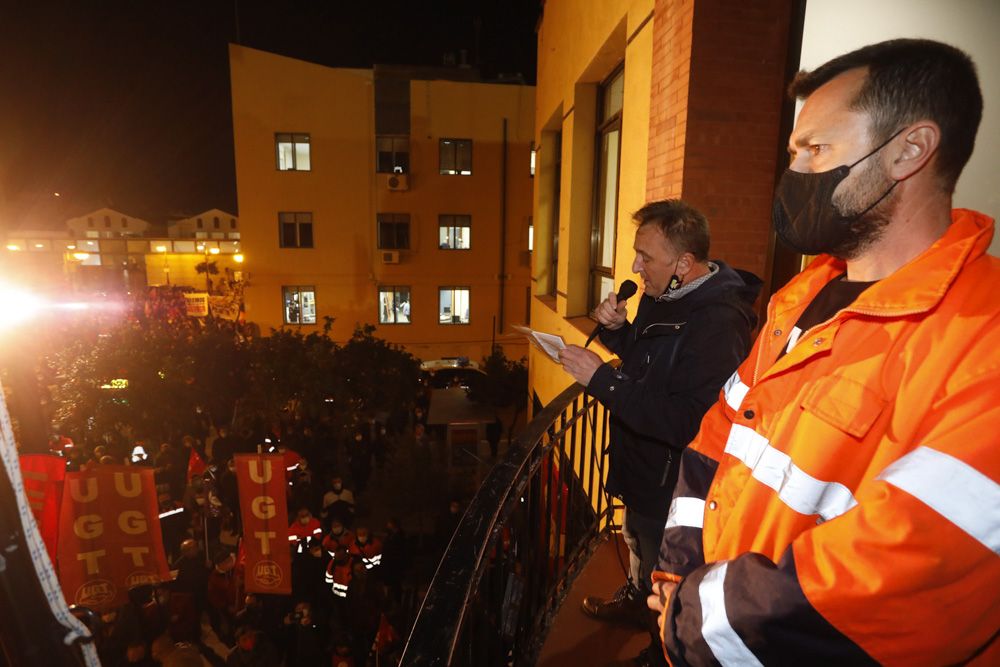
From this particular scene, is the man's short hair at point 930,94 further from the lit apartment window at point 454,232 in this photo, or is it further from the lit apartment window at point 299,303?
the lit apartment window at point 299,303

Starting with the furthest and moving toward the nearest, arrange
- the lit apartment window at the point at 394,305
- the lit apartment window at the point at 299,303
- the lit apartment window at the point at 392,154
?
the lit apartment window at the point at 394,305, the lit apartment window at the point at 299,303, the lit apartment window at the point at 392,154

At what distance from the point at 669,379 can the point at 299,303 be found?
20.6 meters

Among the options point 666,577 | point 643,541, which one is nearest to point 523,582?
point 643,541

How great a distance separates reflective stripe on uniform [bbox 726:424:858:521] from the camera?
1077 mm

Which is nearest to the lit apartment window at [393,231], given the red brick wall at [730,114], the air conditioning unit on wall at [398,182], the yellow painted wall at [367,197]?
the yellow painted wall at [367,197]

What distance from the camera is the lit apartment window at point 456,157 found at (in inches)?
813

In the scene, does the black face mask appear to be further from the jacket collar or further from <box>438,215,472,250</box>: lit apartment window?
<box>438,215,472,250</box>: lit apartment window

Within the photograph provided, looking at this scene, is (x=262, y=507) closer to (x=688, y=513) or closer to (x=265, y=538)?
(x=265, y=538)

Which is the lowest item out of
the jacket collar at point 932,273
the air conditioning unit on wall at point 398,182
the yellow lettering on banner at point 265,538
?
the yellow lettering on banner at point 265,538

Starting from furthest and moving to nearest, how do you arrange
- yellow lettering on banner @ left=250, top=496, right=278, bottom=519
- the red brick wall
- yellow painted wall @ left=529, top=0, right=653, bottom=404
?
yellow lettering on banner @ left=250, top=496, right=278, bottom=519, yellow painted wall @ left=529, top=0, right=653, bottom=404, the red brick wall

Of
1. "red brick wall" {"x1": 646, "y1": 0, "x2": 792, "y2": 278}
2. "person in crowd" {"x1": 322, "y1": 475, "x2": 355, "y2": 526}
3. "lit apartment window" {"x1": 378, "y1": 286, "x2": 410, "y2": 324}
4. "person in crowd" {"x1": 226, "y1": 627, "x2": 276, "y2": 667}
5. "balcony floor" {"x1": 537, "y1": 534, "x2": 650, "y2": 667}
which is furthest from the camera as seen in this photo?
"lit apartment window" {"x1": 378, "y1": 286, "x2": 410, "y2": 324}

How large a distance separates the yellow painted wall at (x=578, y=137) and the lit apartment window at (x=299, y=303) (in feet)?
42.2

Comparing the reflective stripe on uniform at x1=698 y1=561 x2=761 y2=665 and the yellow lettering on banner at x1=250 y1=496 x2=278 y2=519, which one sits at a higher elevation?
the reflective stripe on uniform at x1=698 y1=561 x2=761 y2=665

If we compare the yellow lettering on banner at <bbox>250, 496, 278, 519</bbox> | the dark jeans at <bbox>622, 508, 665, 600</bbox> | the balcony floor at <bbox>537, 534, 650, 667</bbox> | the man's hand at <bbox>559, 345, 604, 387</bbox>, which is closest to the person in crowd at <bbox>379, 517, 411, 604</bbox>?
the yellow lettering on banner at <bbox>250, 496, 278, 519</bbox>
